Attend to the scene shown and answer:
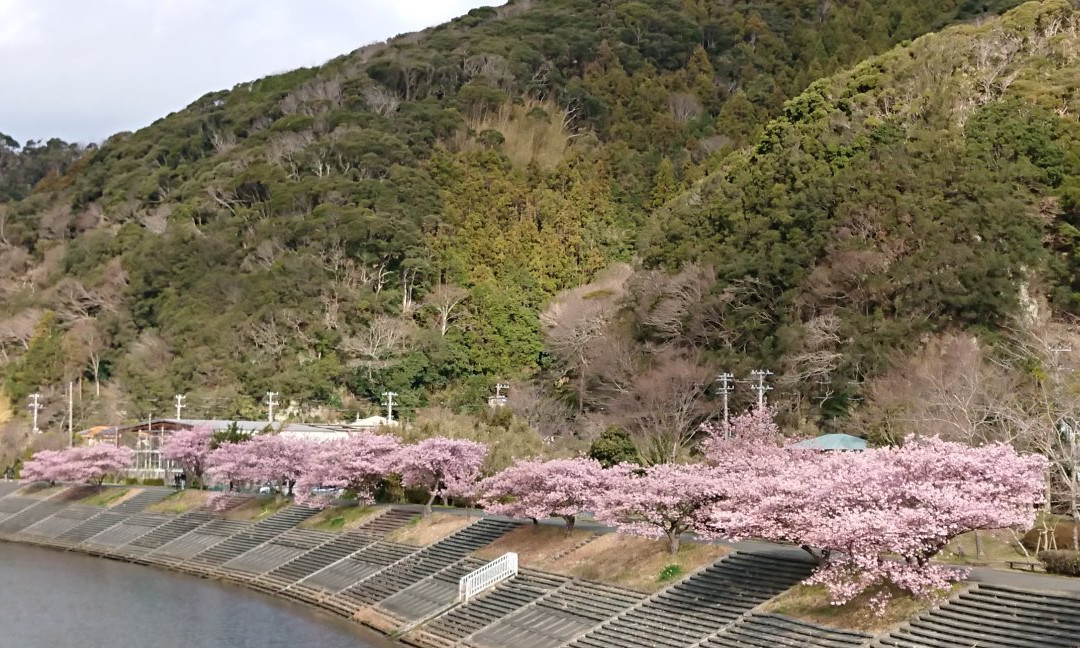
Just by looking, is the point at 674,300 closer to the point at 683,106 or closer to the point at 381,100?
the point at 683,106

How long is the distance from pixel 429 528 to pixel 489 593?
9274 mm

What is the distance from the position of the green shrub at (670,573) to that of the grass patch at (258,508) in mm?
28828

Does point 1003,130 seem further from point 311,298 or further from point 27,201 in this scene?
point 27,201

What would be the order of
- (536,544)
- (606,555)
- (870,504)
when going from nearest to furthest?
(870,504) → (606,555) → (536,544)

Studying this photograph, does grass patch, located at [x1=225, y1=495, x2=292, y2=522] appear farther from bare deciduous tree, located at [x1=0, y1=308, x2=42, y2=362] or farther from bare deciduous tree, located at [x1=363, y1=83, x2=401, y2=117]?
bare deciduous tree, located at [x1=363, y1=83, x2=401, y2=117]

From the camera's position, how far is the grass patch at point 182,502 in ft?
208

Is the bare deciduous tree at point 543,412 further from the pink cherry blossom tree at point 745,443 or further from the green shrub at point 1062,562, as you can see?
the green shrub at point 1062,562

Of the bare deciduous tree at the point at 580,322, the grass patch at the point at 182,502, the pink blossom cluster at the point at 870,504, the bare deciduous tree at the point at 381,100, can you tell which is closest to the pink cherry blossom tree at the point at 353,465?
the grass patch at the point at 182,502

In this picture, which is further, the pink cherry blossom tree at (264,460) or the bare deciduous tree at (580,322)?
the bare deciduous tree at (580,322)

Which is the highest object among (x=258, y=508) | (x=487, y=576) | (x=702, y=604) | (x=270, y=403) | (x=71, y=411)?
(x=702, y=604)

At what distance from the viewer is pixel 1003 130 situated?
2501 inches

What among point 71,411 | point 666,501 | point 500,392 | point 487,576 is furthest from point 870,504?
point 71,411

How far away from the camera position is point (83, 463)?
73.0m

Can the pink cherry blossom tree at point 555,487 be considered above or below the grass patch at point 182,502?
above
